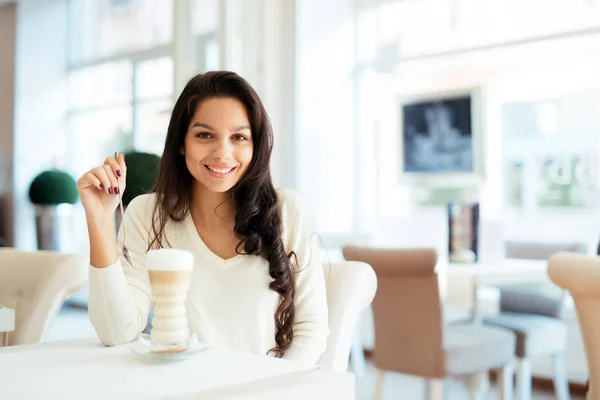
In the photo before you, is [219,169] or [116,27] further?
[116,27]

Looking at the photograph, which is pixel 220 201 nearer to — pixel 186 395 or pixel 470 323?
pixel 186 395

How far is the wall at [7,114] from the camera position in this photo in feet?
24.9

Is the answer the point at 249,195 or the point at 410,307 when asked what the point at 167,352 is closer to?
the point at 249,195

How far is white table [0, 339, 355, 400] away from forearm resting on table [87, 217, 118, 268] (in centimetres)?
20

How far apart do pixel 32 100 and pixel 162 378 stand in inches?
287

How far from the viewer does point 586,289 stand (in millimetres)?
1695

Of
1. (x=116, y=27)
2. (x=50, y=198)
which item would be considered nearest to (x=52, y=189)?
(x=50, y=198)

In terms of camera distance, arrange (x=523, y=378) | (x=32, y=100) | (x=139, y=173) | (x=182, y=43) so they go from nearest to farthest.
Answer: (x=523, y=378), (x=139, y=173), (x=182, y=43), (x=32, y=100)

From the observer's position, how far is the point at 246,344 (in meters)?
1.55

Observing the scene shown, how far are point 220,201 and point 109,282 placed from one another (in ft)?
1.27

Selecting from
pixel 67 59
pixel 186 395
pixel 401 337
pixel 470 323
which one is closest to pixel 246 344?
pixel 186 395

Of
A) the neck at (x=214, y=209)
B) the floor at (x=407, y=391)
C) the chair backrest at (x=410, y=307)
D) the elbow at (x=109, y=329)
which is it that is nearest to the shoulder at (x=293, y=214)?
the neck at (x=214, y=209)

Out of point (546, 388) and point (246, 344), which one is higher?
point (246, 344)

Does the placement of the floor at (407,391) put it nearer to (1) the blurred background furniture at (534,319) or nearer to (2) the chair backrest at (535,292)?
(1) the blurred background furniture at (534,319)
